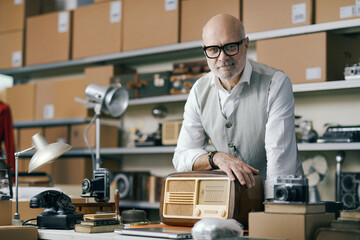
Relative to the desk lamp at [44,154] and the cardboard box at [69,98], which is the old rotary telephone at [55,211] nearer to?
the desk lamp at [44,154]

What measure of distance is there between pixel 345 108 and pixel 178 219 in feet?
6.42

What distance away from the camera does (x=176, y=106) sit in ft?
12.9

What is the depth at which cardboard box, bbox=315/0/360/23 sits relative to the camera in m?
2.89

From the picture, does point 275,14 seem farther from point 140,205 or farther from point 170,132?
point 140,205

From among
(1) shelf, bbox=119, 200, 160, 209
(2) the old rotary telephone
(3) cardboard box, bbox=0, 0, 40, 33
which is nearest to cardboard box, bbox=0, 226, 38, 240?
(2) the old rotary telephone

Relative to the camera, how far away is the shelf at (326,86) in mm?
2850

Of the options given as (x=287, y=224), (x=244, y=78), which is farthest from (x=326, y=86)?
(x=287, y=224)

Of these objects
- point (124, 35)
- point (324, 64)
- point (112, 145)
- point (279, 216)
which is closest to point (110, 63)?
point (124, 35)

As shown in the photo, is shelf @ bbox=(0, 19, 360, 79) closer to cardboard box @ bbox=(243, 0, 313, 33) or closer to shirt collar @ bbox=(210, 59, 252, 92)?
cardboard box @ bbox=(243, 0, 313, 33)

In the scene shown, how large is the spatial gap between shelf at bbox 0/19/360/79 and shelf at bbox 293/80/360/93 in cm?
31

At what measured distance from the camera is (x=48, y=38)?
433cm

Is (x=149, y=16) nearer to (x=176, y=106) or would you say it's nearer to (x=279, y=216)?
(x=176, y=106)

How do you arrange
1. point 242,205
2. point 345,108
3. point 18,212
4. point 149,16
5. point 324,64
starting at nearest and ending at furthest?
point 242,205
point 18,212
point 324,64
point 345,108
point 149,16

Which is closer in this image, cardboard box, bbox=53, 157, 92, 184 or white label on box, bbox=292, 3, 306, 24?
white label on box, bbox=292, 3, 306, 24
